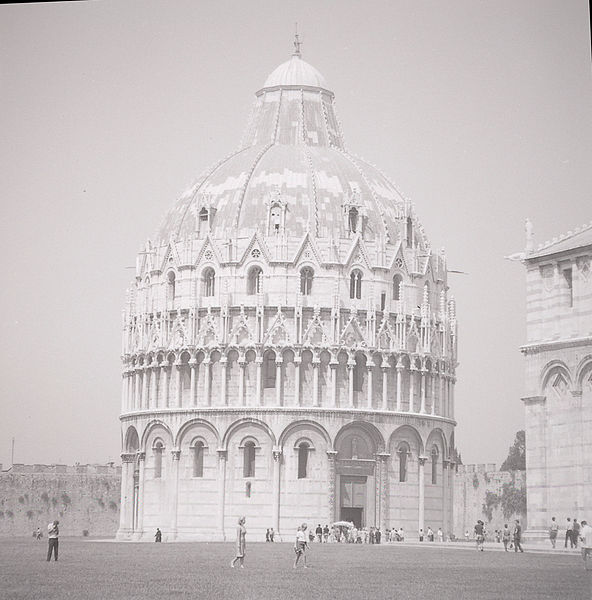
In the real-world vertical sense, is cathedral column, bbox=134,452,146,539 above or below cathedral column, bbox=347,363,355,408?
below

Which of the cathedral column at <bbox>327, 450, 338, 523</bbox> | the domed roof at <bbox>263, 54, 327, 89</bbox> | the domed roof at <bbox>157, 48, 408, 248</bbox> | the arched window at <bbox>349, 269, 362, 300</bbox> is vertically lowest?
the cathedral column at <bbox>327, 450, 338, 523</bbox>

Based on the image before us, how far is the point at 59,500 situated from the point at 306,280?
23.1 metres

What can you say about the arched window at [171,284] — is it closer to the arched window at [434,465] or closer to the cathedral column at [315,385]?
the cathedral column at [315,385]

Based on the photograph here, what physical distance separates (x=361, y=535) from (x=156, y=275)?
58.6ft

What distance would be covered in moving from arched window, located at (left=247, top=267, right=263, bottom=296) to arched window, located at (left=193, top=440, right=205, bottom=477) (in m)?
7.98

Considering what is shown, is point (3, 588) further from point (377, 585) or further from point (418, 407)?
point (418, 407)

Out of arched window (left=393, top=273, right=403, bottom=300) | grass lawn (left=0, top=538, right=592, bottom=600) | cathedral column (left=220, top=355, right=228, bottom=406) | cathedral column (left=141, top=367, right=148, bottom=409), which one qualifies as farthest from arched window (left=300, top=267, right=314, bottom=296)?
grass lawn (left=0, top=538, right=592, bottom=600)

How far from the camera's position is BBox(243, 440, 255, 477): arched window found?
75875mm

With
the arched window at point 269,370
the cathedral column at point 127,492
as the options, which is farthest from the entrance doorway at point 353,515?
the cathedral column at point 127,492

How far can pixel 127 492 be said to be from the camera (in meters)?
81.6

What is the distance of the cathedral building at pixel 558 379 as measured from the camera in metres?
50.5

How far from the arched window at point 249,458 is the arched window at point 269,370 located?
307cm

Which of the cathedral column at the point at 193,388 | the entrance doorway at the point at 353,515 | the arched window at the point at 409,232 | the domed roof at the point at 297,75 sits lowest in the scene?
the entrance doorway at the point at 353,515

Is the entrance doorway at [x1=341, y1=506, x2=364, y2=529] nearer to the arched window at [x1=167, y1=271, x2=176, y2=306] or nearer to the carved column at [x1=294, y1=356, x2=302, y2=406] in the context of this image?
the carved column at [x1=294, y1=356, x2=302, y2=406]
